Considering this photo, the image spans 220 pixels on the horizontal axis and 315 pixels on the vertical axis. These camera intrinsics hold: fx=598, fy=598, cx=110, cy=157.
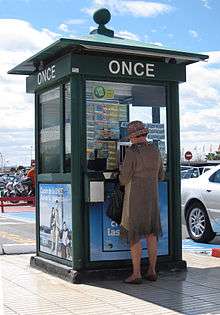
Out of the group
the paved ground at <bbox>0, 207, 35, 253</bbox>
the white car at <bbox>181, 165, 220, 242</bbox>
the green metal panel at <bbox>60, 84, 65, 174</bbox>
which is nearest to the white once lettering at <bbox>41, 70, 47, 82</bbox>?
the green metal panel at <bbox>60, 84, 65, 174</bbox>

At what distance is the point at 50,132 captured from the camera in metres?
8.43

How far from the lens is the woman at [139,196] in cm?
732

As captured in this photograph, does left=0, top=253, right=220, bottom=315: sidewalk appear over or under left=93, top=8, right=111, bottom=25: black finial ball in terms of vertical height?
under

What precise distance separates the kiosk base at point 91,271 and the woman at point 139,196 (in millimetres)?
297

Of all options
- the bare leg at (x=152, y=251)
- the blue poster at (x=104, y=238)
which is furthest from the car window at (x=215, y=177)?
the bare leg at (x=152, y=251)

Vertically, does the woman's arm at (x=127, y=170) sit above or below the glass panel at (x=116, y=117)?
below

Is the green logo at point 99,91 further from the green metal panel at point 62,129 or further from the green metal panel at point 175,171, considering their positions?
the green metal panel at point 175,171

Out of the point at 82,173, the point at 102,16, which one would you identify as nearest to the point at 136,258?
the point at 82,173

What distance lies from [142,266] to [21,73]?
11.3 ft

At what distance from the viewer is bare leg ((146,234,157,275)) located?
294 inches

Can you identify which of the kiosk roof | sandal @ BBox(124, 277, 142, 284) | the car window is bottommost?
sandal @ BBox(124, 277, 142, 284)

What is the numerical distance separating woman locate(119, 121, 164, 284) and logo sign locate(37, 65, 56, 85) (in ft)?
4.52

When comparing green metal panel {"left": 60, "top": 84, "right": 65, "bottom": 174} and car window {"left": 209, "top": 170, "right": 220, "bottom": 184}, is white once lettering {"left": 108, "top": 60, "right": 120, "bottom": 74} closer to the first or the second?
green metal panel {"left": 60, "top": 84, "right": 65, "bottom": 174}

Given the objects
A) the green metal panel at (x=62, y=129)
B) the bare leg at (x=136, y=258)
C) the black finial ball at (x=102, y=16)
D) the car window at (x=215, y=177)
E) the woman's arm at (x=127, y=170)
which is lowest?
the bare leg at (x=136, y=258)
